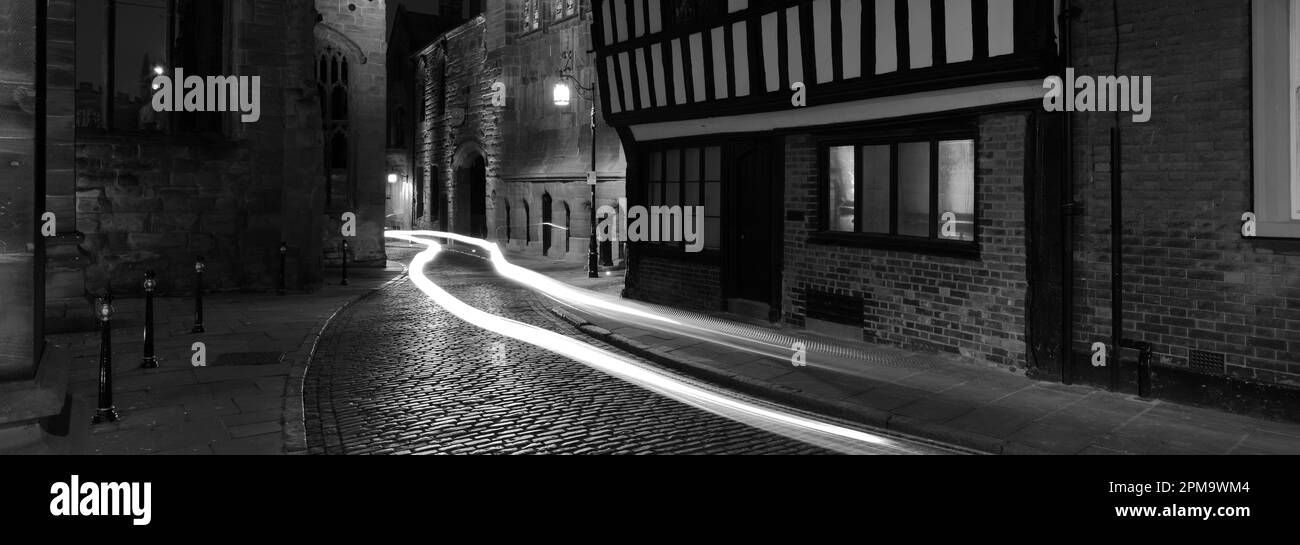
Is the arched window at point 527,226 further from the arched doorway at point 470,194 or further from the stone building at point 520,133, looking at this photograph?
the arched doorway at point 470,194

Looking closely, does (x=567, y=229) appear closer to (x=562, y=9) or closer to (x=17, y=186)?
(x=562, y=9)

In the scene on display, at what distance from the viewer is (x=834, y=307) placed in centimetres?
1151

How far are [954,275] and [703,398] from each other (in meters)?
3.38

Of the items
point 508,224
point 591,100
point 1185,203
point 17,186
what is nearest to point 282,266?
point 591,100

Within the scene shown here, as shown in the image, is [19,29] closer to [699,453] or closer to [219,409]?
[219,409]

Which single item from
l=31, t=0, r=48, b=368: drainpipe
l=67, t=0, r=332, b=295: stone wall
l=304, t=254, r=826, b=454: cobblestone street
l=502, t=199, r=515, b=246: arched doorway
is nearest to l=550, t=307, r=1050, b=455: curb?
l=304, t=254, r=826, b=454: cobblestone street

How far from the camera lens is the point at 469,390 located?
844 cm

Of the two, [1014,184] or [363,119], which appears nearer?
[1014,184]

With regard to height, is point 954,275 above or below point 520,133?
below

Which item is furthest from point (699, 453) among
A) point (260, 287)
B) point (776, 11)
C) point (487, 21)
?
point (487, 21)

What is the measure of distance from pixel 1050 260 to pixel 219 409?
25.3 feet

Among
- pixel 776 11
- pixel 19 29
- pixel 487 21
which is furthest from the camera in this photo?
pixel 487 21

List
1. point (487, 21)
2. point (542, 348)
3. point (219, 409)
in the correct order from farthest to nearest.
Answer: point (487, 21) → point (542, 348) → point (219, 409)

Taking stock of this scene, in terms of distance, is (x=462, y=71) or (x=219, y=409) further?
(x=462, y=71)
